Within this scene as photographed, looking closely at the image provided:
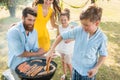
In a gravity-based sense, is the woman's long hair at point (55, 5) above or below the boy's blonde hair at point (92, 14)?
below

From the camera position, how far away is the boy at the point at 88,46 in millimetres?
3480

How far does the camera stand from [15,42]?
13.8ft

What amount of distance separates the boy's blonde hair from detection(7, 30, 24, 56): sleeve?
128cm

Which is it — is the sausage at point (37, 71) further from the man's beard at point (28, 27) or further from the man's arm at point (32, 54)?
the man's beard at point (28, 27)

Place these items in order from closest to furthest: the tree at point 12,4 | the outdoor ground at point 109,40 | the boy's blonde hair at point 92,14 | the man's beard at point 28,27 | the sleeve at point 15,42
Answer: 1. the boy's blonde hair at point 92,14
2. the sleeve at point 15,42
3. the man's beard at point 28,27
4. the outdoor ground at point 109,40
5. the tree at point 12,4

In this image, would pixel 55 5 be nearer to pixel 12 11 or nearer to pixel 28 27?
pixel 28 27

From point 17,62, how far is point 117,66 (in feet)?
11.2

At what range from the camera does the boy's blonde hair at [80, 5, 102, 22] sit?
3387 mm

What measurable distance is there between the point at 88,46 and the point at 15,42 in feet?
4.07

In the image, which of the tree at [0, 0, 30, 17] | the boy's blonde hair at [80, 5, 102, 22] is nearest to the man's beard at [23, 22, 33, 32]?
the boy's blonde hair at [80, 5, 102, 22]

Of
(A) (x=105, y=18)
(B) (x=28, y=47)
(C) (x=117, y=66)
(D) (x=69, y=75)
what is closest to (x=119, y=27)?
(A) (x=105, y=18)

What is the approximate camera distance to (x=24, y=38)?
14.1ft

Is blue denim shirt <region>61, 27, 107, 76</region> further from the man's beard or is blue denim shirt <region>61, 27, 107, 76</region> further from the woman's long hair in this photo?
the woman's long hair

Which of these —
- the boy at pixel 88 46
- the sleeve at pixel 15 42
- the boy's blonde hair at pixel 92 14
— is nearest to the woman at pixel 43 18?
the sleeve at pixel 15 42
